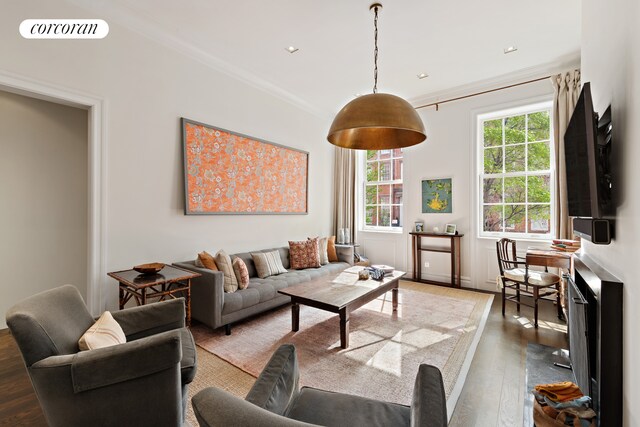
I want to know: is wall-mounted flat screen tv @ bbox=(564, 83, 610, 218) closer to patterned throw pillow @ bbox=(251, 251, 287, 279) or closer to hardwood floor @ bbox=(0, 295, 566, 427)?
hardwood floor @ bbox=(0, 295, 566, 427)

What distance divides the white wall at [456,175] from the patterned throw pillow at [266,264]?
252 centimetres

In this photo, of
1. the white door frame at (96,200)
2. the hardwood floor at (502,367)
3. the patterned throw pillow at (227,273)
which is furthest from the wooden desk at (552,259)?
the white door frame at (96,200)

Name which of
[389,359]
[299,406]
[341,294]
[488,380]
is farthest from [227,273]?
[488,380]

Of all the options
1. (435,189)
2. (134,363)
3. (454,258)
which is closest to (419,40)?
(435,189)

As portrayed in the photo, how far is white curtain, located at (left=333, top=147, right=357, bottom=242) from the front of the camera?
232 inches

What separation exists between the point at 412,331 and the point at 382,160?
3713 millimetres

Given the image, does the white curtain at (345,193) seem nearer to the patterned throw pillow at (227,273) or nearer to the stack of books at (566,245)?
the patterned throw pillow at (227,273)

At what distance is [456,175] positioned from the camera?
4.84m

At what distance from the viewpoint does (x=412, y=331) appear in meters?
3.00

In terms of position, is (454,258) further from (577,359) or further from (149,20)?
(149,20)

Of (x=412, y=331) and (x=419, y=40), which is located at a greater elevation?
(x=419, y=40)

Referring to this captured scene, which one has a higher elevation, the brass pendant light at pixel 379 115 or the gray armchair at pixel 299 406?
the brass pendant light at pixel 379 115

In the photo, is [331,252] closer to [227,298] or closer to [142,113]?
[227,298]

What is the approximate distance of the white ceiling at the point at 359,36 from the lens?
2.86 m
